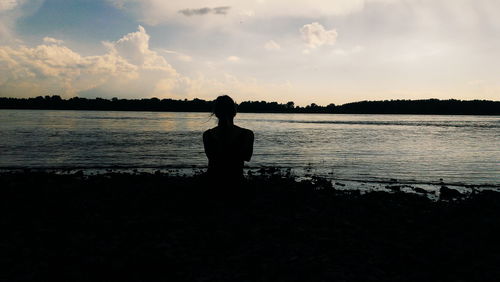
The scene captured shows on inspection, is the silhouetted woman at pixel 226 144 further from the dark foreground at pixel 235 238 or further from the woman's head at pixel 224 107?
the dark foreground at pixel 235 238

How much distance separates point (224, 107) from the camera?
8047mm

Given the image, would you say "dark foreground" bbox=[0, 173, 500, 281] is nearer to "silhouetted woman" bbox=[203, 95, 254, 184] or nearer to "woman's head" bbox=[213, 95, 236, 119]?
"silhouetted woman" bbox=[203, 95, 254, 184]

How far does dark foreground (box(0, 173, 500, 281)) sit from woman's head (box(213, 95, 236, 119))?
7.49 ft

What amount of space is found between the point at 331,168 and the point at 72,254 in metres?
20.8

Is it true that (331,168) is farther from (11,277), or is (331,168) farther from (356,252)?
(11,277)

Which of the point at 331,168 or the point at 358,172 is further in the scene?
the point at 331,168

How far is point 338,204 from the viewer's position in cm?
1165

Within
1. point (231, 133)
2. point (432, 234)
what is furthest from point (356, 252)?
point (231, 133)

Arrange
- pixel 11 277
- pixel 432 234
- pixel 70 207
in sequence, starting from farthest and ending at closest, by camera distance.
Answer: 1. pixel 70 207
2. pixel 432 234
3. pixel 11 277

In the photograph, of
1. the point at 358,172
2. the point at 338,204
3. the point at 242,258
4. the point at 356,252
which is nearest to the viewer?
the point at 242,258

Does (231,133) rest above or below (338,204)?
above

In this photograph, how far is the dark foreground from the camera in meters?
6.16

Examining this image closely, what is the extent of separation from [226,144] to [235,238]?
2204mm

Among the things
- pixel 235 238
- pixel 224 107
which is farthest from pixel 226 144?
pixel 235 238
